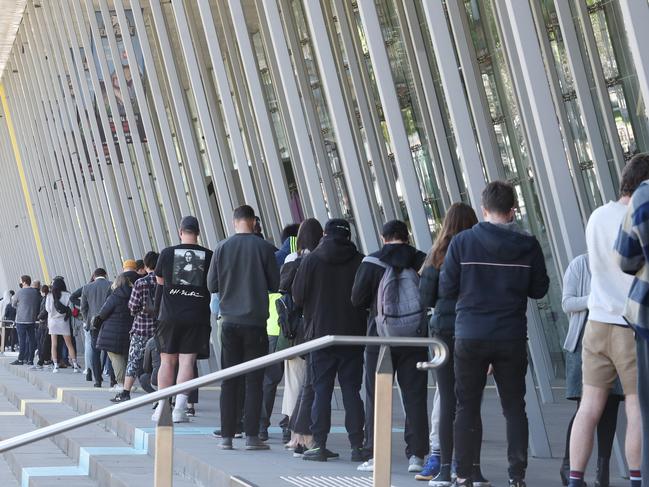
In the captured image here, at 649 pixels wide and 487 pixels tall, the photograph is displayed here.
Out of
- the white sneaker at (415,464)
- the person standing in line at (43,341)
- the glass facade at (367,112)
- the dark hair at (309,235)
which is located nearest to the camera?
the white sneaker at (415,464)

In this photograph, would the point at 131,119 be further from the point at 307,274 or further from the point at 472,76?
the point at 307,274

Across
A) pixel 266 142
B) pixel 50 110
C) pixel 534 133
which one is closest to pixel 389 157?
pixel 266 142

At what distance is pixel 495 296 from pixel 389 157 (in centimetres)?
1149

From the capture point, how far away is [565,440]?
704cm

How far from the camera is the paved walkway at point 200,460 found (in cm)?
473

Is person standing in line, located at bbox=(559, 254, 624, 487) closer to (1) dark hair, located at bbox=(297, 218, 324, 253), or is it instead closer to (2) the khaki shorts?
(2) the khaki shorts

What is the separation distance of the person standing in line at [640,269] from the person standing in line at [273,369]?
1.66 meters

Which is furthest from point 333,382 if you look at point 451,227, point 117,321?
point 117,321

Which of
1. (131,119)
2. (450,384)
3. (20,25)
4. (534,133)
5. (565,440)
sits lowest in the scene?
(565,440)

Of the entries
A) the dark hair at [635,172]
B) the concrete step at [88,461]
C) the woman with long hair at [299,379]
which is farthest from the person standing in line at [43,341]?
the dark hair at [635,172]

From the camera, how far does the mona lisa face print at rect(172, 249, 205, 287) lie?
34.1ft

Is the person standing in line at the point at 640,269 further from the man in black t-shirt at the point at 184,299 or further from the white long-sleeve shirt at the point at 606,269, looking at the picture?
the man in black t-shirt at the point at 184,299

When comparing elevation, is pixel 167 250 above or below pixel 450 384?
above

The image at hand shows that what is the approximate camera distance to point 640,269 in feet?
13.6
